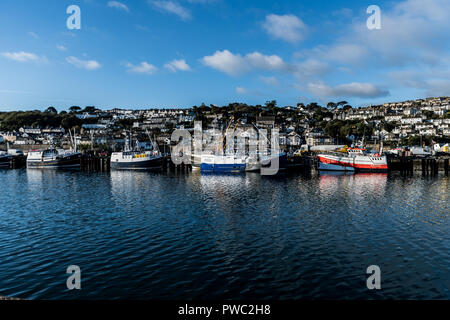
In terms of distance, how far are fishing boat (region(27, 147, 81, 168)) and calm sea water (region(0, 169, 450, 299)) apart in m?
49.4

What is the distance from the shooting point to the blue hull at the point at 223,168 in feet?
231

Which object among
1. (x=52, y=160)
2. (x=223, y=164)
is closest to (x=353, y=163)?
(x=223, y=164)

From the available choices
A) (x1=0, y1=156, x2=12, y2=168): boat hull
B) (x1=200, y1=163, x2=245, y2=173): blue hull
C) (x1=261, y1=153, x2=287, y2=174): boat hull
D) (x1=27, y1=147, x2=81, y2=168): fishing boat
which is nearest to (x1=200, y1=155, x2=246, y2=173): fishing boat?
(x1=200, y1=163, x2=245, y2=173): blue hull

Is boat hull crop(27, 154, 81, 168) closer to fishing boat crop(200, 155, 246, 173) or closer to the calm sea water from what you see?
fishing boat crop(200, 155, 246, 173)

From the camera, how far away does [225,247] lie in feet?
63.0

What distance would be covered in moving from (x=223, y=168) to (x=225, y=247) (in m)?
52.3

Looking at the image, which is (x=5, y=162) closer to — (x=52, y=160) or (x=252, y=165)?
(x=52, y=160)

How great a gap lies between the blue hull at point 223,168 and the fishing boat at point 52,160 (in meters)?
35.7

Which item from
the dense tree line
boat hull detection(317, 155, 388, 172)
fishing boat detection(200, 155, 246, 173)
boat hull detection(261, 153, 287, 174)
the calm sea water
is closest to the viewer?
the calm sea water

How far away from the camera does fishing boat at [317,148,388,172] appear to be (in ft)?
226

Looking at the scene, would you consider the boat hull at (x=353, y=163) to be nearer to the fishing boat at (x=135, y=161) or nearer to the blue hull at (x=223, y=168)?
the blue hull at (x=223, y=168)
